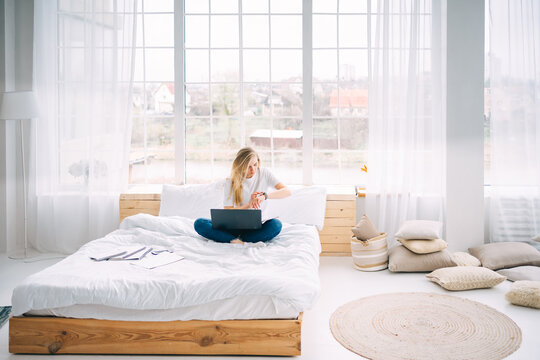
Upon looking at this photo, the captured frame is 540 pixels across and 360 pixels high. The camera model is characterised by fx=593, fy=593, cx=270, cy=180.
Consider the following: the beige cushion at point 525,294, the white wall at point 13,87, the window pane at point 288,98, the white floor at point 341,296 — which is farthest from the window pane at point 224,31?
the beige cushion at point 525,294

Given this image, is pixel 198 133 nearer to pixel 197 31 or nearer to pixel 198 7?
pixel 197 31

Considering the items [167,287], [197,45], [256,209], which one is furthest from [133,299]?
[197,45]

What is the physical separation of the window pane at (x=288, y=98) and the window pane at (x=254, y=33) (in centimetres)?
41

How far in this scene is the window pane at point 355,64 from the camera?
17.6 ft

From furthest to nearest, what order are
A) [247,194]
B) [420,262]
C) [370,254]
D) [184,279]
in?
[370,254] → [420,262] → [247,194] → [184,279]

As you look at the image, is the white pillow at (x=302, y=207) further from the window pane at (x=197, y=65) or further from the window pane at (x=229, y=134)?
the window pane at (x=197, y=65)

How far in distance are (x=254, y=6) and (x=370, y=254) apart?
97.0 inches

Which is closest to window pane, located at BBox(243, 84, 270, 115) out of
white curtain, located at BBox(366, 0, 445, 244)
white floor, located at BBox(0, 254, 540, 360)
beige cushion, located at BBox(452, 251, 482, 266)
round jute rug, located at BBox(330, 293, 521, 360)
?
white curtain, located at BBox(366, 0, 445, 244)

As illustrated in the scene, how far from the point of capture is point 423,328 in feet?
11.2

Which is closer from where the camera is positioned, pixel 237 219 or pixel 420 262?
pixel 237 219

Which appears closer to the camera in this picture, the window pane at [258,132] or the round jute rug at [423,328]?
the round jute rug at [423,328]

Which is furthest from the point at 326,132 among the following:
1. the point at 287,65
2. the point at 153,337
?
the point at 153,337

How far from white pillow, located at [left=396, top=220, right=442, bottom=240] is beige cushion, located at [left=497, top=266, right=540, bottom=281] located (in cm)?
56

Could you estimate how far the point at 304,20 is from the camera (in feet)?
17.6
